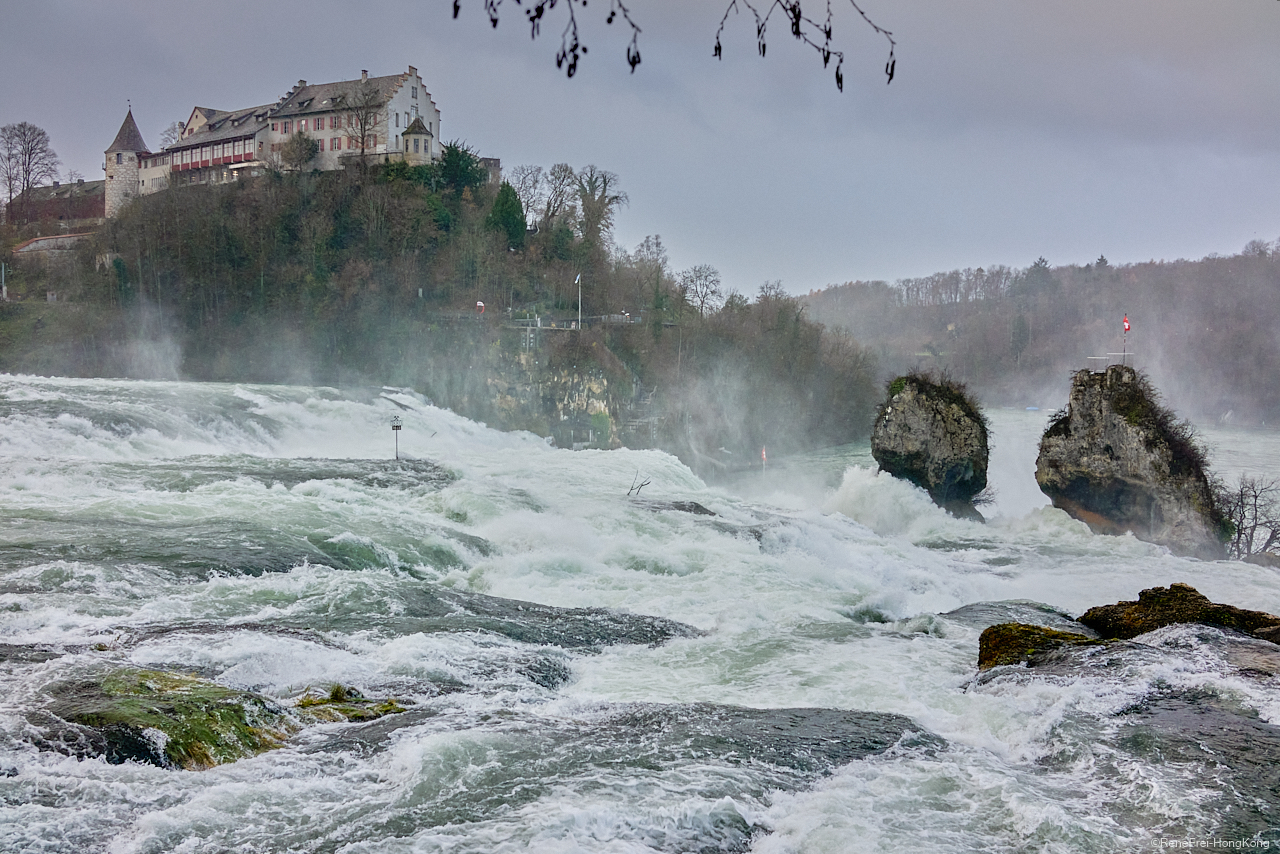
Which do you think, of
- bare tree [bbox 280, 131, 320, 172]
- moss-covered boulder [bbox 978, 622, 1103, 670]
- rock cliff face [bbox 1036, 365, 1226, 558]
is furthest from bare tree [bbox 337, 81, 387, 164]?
moss-covered boulder [bbox 978, 622, 1103, 670]

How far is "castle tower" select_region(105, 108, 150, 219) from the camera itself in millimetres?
75625

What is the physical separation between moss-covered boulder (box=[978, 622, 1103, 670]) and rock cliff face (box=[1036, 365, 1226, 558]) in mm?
18932

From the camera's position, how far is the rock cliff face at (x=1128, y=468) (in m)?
26.7

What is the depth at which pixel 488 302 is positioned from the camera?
59.5m

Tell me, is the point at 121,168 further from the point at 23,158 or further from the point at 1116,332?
the point at 1116,332

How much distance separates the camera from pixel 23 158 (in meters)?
70.9

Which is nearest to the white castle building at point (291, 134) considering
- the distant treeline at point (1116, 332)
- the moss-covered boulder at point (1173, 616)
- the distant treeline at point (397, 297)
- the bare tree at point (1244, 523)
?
the distant treeline at point (397, 297)

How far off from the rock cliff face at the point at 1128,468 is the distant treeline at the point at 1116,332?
184ft

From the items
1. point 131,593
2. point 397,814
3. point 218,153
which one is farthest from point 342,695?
point 218,153

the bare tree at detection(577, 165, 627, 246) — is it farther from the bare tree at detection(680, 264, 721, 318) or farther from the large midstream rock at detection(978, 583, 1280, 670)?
the large midstream rock at detection(978, 583, 1280, 670)

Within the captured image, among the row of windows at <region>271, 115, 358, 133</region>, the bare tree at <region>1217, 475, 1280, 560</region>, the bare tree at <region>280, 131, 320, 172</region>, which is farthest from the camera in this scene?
the row of windows at <region>271, 115, 358, 133</region>

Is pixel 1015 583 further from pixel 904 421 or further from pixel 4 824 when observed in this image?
pixel 4 824

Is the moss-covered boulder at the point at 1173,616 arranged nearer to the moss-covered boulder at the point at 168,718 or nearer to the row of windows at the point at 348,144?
the moss-covered boulder at the point at 168,718

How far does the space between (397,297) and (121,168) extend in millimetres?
34882
